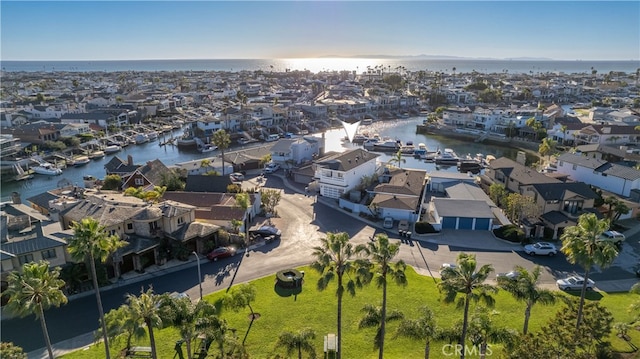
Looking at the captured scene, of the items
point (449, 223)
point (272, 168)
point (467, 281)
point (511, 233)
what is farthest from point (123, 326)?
point (272, 168)

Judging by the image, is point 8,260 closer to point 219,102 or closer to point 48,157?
point 48,157

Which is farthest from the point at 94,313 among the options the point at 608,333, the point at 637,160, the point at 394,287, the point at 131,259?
the point at 637,160

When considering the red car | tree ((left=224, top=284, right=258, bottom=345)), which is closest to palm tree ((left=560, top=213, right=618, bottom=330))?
tree ((left=224, top=284, right=258, bottom=345))

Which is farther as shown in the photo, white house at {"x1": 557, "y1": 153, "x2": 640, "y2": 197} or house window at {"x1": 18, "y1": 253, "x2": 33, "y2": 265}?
white house at {"x1": 557, "y1": 153, "x2": 640, "y2": 197}

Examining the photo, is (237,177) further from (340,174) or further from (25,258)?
(25,258)

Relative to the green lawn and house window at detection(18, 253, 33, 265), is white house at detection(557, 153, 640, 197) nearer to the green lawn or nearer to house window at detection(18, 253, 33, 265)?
the green lawn

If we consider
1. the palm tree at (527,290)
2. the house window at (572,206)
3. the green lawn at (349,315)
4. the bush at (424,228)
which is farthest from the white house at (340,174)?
the palm tree at (527,290)

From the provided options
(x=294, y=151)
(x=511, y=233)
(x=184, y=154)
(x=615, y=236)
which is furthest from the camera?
(x=184, y=154)
